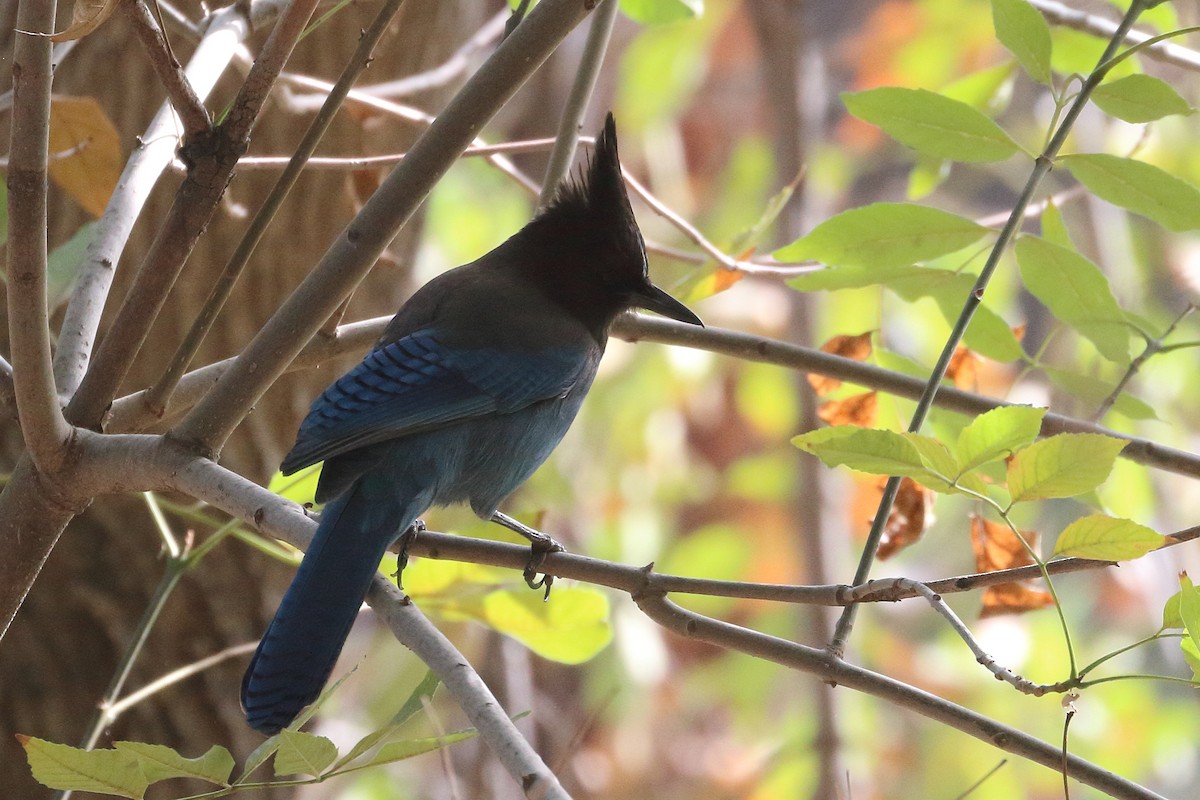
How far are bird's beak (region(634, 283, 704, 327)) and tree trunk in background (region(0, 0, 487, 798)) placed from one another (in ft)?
1.98

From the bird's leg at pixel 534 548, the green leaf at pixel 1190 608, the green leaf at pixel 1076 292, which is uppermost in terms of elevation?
the green leaf at pixel 1076 292

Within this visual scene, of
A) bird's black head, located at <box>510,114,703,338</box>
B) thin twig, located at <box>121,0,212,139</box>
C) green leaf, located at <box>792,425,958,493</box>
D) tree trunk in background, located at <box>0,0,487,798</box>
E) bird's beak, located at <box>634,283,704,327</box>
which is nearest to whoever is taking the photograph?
green leaf, located at <box>792,425,958,493</box>

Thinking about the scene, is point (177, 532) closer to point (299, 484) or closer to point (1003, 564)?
point (299, 484)

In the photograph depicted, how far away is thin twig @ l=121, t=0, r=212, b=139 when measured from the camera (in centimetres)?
140

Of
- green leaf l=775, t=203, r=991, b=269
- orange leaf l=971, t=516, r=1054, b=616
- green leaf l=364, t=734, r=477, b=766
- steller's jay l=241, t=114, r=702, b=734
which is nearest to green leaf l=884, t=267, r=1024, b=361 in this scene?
green leaf l=775, t=203, r=991, b=269

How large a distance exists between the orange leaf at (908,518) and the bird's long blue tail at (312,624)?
791mm

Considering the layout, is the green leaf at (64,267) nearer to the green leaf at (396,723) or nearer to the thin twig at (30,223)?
the thin twig at (30,223)

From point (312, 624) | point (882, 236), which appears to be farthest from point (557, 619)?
point (882, 236)

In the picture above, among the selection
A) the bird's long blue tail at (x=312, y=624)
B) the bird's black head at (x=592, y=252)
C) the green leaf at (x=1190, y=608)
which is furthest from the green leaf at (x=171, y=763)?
the bird's black head at (x=592, y=252)

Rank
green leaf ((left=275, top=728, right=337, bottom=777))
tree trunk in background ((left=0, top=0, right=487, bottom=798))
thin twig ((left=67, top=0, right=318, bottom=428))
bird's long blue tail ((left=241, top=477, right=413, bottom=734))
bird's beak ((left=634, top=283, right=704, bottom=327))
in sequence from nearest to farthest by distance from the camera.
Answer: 1. green leaf ((left=275, top=728, right=337, bottom=777))
2. thin twig ((left=67, top=0, right=318, bottom=428))
3. bird's long blue tail ((left=241, top=477, right=413, bottom=734))
4. bird's beak ((left=634, top=283, right=704, bottom=327))
5. tree trunk in background ((left=0, top=0, right=487, bottom=798))

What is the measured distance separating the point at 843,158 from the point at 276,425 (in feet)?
14.2

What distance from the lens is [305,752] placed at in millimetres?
1169

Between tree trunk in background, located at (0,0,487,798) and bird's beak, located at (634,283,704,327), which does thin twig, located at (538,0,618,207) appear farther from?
tree trunk in background, located at (0,0,487,798)

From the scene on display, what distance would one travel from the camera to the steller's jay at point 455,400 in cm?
170
